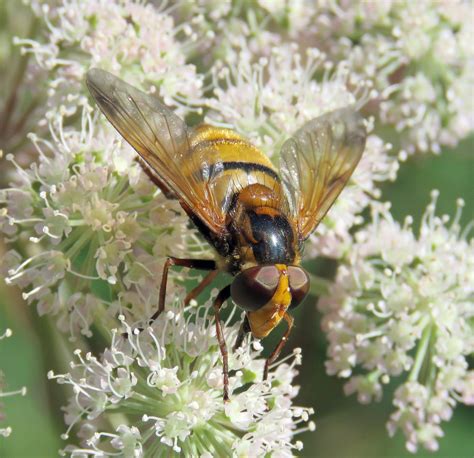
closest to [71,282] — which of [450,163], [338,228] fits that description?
[338,228]

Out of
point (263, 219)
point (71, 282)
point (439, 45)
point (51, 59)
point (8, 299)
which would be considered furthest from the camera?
point (439, 45)

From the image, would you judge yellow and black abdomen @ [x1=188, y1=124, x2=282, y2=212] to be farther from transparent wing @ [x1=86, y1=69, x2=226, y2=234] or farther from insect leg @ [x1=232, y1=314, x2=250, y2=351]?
insect leg @ [x1=232, y1=314, x2=250, y2=351]

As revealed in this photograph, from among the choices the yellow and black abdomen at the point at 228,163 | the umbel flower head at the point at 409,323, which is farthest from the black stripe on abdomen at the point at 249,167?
the umbel flower head at the point at 409,323

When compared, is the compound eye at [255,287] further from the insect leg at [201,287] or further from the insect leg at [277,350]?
the insect leg at [201,287]

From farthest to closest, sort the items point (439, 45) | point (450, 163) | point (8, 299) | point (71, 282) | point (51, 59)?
point (450, 163)
point (439, 45)
point (8, 299)
point (51, 59)
point (71, 282)

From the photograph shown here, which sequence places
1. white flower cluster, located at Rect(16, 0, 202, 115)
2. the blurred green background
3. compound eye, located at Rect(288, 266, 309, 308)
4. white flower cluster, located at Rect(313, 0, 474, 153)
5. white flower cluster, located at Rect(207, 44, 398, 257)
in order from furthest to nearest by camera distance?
white flower cluster, located at Rect(313, 0, 474, 153) < the blurred green background < white flower cluster, located at Rect(207, 44, 398, 257) < white flower cluster, located at Rect(16, 0, 202, 115) < compound eye, located at Rect(288, 266, 309, 308)

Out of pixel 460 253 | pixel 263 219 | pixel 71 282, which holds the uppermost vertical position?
pixel 263 219

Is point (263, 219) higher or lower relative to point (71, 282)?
higher

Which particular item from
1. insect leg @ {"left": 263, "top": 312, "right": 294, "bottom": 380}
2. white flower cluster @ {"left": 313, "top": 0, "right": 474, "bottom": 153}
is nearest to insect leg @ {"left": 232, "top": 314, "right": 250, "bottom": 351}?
insect leg @ {"left": 263, "top": 312, "right": 294, "bottom": 380}

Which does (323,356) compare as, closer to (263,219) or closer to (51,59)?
(263,219)
